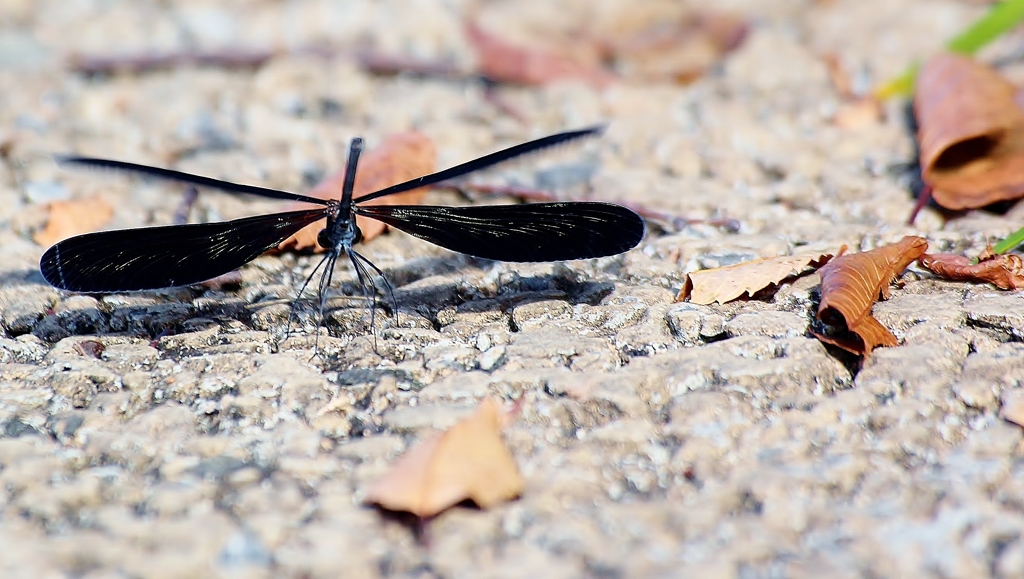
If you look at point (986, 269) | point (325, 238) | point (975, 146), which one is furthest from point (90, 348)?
point (975, 146)

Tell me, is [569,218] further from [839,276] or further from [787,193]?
[787,193]

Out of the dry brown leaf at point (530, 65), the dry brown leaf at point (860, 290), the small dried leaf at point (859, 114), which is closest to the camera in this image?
the dry brown leaf at point (860, 290)

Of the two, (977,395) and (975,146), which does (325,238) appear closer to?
(977,395)

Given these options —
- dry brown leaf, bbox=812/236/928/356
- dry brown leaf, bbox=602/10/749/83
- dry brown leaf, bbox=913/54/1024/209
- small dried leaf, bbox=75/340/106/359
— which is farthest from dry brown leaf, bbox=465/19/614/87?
Answer: small dried leaf, bbox=75/340/106/359

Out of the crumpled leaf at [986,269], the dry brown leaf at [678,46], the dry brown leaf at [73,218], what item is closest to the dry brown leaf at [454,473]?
the crumpled leaf at [986,269]

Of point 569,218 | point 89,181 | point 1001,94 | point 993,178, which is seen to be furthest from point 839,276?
point 89,181

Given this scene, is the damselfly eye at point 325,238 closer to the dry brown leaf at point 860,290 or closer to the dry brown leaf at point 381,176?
the dry brown leaf at point 381,176
